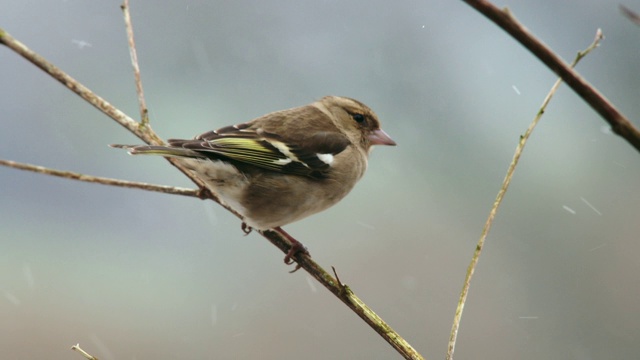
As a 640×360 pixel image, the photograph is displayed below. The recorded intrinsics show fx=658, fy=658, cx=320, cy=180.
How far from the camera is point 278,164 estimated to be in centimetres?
350

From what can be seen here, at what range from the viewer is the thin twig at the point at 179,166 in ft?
6.01

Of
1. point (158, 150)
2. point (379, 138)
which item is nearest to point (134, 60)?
point (158, 150)

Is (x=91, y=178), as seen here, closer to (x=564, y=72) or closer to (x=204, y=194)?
(x=204, y=194)

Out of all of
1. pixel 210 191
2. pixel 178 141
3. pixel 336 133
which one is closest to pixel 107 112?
pixel 178 141

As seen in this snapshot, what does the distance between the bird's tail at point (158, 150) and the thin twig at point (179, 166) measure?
58 mm

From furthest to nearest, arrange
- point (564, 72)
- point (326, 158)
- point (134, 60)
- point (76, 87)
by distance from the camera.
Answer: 1. point (326, 158)
2. point (134, 60)
3. point (76, 87)
4. point (564, 72)

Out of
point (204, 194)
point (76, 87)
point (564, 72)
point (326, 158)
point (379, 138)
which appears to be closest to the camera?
point (564, 72)

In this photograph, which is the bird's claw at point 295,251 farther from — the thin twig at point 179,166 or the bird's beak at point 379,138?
the bird's beak at point 379,138

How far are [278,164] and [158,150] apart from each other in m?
0.90

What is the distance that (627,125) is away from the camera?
2.78ft

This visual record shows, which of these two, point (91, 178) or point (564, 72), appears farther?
point (91, 178)

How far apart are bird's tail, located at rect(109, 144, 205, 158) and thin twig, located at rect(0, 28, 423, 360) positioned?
6cm

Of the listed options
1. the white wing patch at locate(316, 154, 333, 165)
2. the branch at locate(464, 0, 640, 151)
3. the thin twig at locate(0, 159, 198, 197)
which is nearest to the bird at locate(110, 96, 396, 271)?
the white wing patch at locate(316, 154, 333, 165)

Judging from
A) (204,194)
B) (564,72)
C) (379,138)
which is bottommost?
(564,72)
